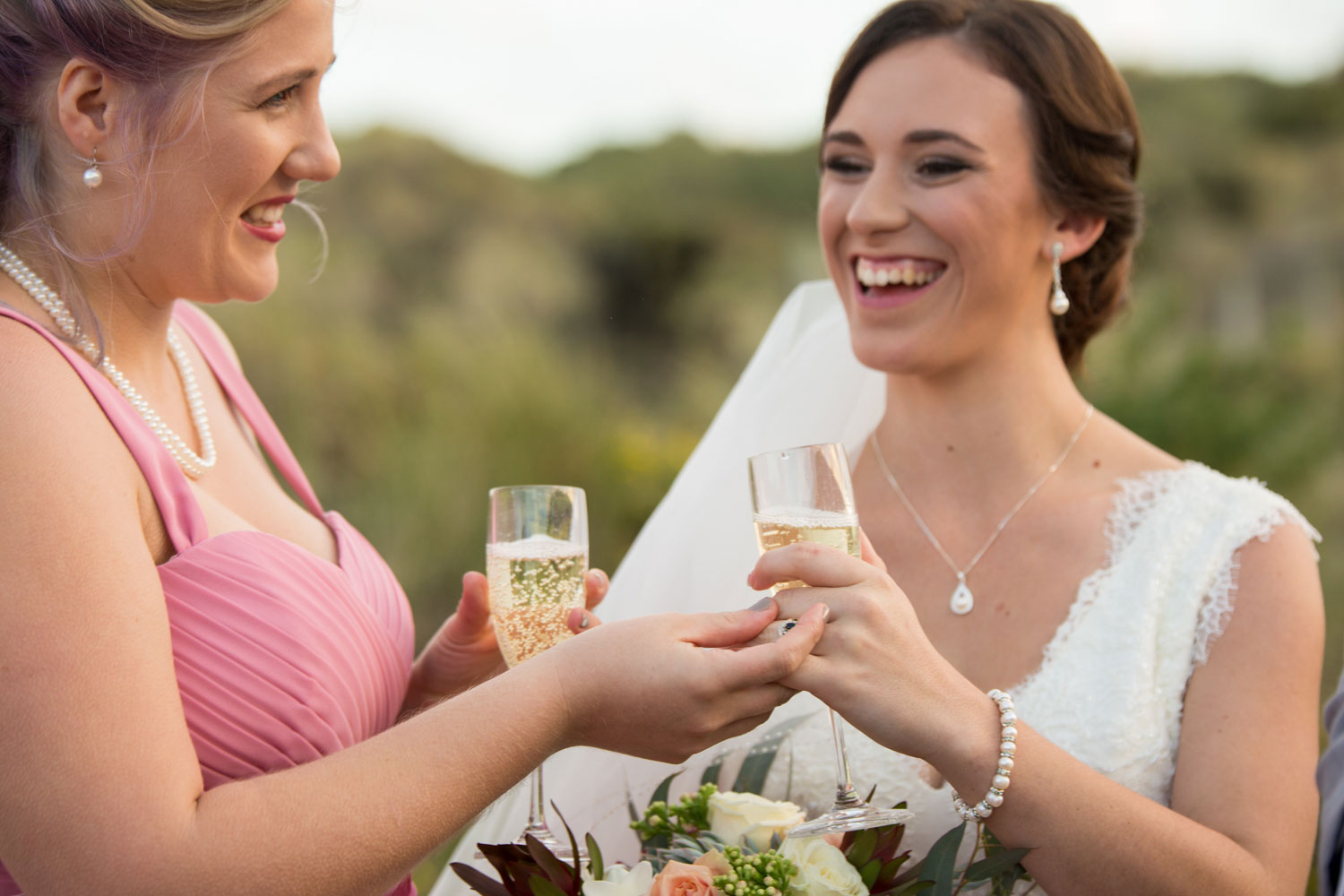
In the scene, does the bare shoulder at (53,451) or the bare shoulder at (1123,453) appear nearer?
the bare shoulder at (53,451)

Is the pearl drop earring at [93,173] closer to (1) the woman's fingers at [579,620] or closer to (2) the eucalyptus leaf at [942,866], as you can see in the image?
(1) the woman's fingers at [579,620]

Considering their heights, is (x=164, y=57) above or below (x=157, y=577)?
above

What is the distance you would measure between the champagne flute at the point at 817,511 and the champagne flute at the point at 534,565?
1.46 ft

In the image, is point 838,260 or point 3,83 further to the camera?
point 838,260

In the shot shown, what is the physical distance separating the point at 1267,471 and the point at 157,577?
8.90 m

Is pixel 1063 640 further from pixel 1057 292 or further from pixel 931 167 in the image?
pixel 931 167

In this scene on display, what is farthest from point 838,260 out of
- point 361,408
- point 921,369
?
point 361,408

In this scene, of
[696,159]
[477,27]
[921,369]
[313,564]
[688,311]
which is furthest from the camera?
[696,159]

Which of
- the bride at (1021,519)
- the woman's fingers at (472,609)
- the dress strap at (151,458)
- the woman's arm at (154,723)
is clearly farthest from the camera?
the woman's fingers at (472,609)

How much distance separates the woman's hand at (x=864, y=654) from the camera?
221 centimetres

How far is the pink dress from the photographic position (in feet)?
6.77

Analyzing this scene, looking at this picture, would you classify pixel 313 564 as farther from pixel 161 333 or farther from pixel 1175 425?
pixel 1175 425

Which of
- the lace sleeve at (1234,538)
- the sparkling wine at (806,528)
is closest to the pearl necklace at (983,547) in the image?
the lace sleeve at (1234,538)

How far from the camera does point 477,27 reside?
26.7 m
